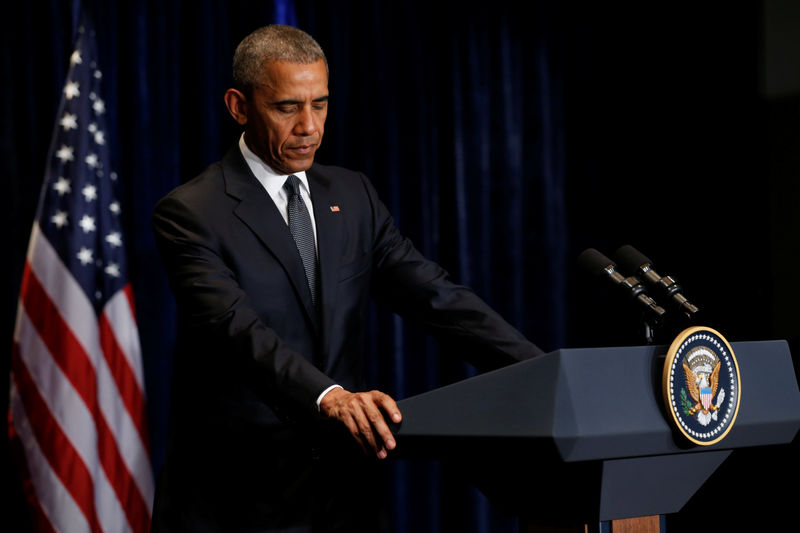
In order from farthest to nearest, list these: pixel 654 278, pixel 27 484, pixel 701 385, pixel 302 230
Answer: pixel 27 484
pixel 302 230
pixel 654 278
pixel 701 385

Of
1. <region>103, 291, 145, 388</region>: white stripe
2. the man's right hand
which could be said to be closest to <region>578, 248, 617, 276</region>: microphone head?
the man's right hand

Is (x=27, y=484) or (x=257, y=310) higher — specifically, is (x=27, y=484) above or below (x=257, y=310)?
below

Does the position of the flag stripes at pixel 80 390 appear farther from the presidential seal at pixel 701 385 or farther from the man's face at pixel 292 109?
the presidential seal at pixel 701 385

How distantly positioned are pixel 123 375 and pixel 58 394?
0.22m

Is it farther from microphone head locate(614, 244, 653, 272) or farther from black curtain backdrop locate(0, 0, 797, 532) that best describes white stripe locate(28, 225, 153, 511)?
microphone head locate(614, 244, 653, 272)

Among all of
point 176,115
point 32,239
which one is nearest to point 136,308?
point 32,239

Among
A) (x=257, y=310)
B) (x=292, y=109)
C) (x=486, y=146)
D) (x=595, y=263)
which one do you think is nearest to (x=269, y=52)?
(x=292, y=109)

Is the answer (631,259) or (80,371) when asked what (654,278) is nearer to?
(631,259)

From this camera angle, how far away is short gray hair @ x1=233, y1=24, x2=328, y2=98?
1.90 meters

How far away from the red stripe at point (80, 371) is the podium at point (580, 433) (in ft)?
6.19

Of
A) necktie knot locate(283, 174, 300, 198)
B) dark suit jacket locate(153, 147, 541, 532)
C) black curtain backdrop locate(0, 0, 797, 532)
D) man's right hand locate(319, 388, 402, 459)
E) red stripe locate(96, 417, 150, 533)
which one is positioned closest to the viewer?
man's right hand locate(319, 388, 402, 459)

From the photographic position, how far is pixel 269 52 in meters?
1.91

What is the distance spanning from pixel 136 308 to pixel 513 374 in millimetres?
2293

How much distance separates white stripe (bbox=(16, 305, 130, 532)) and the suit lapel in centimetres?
136
